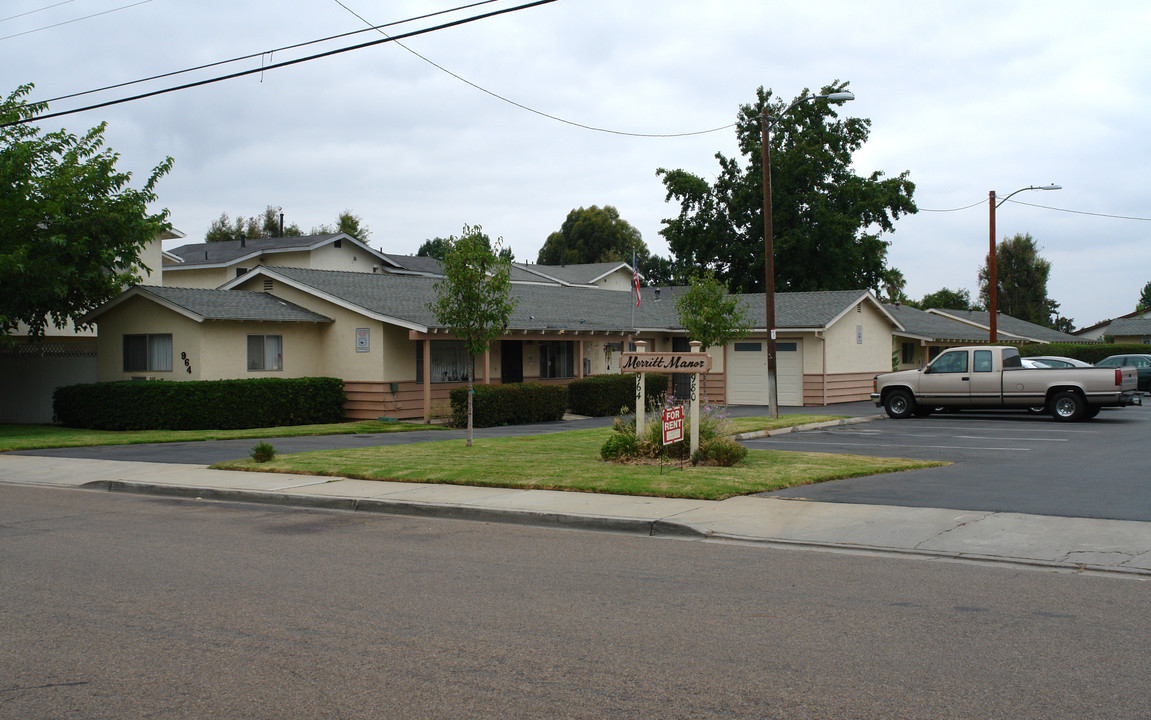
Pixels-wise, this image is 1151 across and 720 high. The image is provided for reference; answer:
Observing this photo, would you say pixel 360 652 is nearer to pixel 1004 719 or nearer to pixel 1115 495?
pixel 1004 719

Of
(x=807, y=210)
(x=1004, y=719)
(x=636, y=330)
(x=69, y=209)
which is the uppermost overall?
(x=807, y=210)

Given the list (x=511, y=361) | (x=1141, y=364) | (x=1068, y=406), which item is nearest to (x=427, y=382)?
(x=511, y=361)

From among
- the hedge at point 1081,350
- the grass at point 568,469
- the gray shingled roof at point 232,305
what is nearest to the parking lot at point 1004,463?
the grass at point 568,469

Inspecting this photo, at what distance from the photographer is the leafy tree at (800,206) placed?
4988cm

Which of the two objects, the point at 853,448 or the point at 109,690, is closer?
the point at 109,690

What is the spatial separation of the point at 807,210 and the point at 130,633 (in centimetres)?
4766

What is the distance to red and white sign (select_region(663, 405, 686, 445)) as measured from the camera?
14109 millimetres

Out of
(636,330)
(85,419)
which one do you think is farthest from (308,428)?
(636,330)

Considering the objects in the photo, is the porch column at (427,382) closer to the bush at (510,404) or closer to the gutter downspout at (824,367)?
the bush at (510,404)

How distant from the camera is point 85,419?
2547cm

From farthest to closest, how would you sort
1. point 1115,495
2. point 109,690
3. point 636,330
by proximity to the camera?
point 636,330
point 1115,495
point 109,690

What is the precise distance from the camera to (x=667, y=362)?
15023 millimetres

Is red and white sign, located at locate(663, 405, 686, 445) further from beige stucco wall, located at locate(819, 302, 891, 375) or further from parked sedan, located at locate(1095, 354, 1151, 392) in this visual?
parked sedan, located at locate(1095, 354, 1151, 392)

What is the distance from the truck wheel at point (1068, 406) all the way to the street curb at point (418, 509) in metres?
17.3
